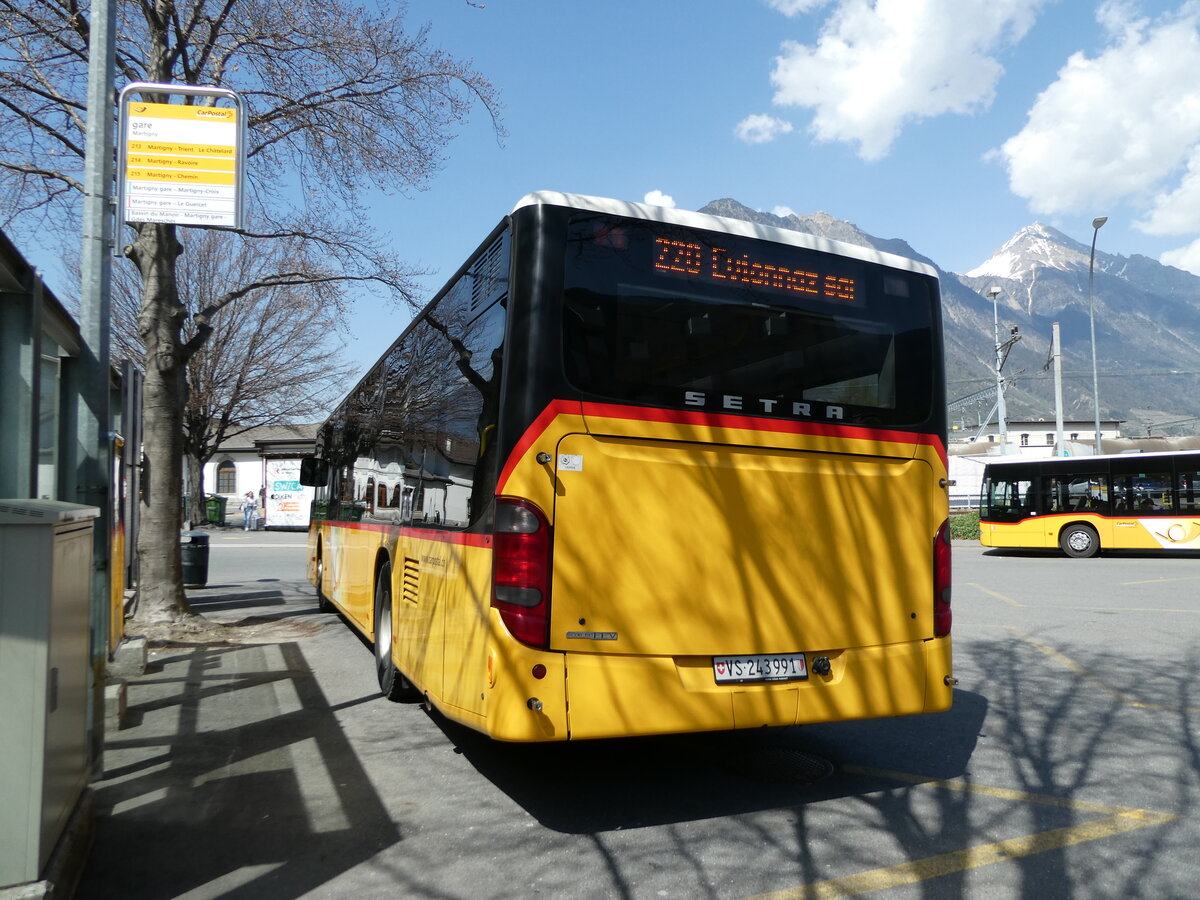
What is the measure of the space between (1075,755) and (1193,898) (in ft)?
6.86

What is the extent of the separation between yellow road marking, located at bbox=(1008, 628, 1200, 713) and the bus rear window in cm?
338

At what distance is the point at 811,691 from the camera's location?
4.66m

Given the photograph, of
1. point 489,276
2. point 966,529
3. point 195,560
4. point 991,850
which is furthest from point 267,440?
point 991,850

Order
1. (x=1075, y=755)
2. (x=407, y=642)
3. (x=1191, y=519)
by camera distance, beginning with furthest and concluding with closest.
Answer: (x=1191, y=519)
(x=407, y=642)
(x=1075, y=755)

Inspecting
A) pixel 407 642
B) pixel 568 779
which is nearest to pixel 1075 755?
pixel 568 779

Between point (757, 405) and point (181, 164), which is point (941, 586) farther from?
point (181, 164)

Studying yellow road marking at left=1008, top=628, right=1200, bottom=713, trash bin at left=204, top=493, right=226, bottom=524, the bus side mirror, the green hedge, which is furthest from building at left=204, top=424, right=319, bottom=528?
the green hedge

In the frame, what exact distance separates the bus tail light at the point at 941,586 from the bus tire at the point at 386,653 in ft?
12.5

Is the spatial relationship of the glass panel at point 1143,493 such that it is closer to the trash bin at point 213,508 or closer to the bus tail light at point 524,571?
the bus tail light at point 524,571

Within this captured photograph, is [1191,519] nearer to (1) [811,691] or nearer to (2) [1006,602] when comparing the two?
(2) [1006,602]

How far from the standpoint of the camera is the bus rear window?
175 inches

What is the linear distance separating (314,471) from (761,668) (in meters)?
8.96

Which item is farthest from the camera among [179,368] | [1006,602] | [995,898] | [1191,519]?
[1191,519]

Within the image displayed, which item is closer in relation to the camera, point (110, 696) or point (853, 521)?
point (853, 521)
